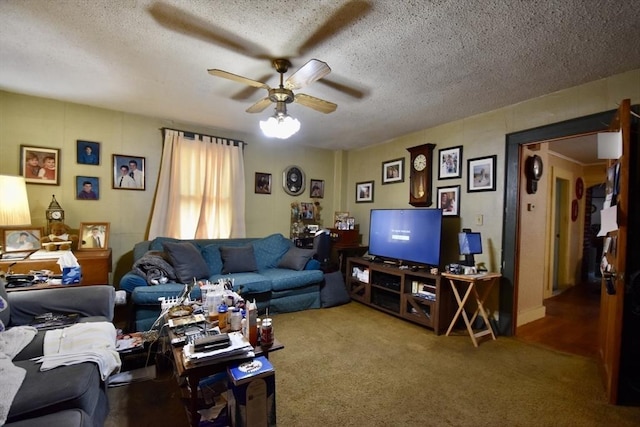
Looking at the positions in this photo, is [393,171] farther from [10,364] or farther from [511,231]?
[10,364]

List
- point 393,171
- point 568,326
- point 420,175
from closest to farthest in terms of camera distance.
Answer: point 568,326 → point 420,175 → point 393,171

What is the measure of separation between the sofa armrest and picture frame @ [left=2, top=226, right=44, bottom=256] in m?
1.09

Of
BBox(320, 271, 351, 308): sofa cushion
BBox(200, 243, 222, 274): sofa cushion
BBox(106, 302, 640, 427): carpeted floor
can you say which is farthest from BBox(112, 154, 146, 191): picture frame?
BBox(320, 271, 351, 308): sofa cushion

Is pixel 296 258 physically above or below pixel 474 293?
above

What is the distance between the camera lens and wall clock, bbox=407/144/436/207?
369 centimetres

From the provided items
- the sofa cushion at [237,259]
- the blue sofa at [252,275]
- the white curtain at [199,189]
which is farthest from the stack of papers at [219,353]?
the white curtain at [199,189]

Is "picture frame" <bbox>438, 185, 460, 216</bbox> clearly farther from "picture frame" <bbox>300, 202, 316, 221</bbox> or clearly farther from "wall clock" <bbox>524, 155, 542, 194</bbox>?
"picture frame" <bbox>300, 202, 316, 221</bbox>

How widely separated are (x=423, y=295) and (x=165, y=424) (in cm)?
257

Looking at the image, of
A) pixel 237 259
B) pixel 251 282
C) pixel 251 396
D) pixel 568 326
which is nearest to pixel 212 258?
pixel 237 259

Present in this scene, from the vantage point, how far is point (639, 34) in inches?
68.8

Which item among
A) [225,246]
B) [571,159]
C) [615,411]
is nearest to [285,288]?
[225,246]

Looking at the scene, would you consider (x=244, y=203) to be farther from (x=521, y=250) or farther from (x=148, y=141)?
(x=521, y=250)

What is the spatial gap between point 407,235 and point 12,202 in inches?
145

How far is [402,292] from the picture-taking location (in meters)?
3.34
